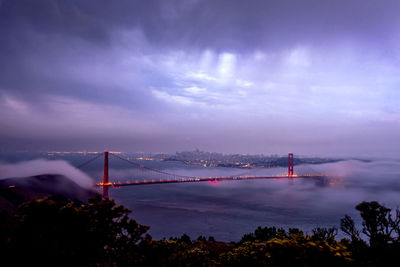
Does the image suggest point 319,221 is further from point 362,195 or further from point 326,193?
point 362,195

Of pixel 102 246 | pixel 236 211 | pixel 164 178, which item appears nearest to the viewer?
pixel 102 246

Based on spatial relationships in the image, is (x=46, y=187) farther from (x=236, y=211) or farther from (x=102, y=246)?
(x=102, y=246)

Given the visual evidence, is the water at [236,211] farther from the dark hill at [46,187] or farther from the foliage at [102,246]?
the foliage at [102,246]

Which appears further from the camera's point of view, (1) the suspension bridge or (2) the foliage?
(1) the suspension bridge

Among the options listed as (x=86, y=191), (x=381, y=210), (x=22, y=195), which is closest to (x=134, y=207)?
(x=86, y=191)

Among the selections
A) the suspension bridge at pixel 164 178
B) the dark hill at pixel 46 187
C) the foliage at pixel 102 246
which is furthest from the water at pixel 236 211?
the foliage at pixel 102 246

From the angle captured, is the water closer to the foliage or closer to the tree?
the foliage

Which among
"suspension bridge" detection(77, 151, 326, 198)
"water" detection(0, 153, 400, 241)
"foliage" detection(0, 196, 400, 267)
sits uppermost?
"foliage" detection(0, 196, 400, 267)

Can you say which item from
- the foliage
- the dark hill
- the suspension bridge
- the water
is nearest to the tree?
the foliage

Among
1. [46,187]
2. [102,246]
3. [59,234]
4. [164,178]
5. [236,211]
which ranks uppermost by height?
[59,234]

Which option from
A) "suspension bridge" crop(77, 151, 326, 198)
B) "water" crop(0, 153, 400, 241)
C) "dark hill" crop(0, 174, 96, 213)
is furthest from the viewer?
"suspension bridge" crop(77, 151, 326, 198)

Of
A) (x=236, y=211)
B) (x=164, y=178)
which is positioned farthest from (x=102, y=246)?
(x=164, y=178)

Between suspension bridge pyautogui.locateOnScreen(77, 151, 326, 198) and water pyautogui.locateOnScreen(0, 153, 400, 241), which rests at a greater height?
suspension bridge pyautogui.locateOnScreen(77, 151, 326, 198)
